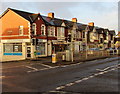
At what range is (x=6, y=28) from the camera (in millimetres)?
29906

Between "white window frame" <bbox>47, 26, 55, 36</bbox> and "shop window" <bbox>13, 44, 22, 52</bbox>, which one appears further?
"white window frame" <bbox>47, 26, 55, 36</bbox>

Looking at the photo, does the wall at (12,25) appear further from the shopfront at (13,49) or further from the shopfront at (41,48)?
the shopfront at (41,48)

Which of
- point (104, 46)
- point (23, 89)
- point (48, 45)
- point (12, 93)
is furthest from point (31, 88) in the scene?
point (104, 46)

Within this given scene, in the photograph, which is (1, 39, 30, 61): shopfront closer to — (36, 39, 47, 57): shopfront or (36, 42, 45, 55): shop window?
(36, 39, 47, 57): shopfront

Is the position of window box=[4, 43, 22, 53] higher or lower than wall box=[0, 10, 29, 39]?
lower

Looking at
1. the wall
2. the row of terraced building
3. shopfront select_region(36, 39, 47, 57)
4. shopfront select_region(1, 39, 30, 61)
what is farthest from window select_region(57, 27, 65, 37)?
shopfront select_region(1, 39, 30, 61)

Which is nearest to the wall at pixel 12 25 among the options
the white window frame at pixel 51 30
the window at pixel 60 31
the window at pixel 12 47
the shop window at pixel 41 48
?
the window at pixel 12 47

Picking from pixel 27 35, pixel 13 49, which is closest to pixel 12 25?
pixel 27 35

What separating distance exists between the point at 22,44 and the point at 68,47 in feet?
40.3

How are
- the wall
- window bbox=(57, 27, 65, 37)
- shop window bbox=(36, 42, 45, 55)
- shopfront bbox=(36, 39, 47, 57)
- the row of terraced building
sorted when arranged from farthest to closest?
window bbox=(57, 27, 65, 37) → shop window bbox=(36, 42, 45, 55) → shopfront bbox=(36, 39, 47, 57) → the wall → the row of terraced building

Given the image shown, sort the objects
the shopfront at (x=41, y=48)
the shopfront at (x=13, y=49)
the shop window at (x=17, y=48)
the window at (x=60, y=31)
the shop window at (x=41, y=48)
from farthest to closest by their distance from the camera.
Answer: the window at (x=60, y=31) < the shop window at (x=41, y=48) < the shopfront at (x=41, y=48) < the shop window at (x=17, y=48) < the shopfront at (x=13, y=49)

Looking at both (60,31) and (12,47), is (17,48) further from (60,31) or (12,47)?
(60,31)

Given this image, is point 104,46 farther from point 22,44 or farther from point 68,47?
point 22,44

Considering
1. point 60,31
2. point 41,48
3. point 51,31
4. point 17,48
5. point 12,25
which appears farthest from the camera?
point 60,31
